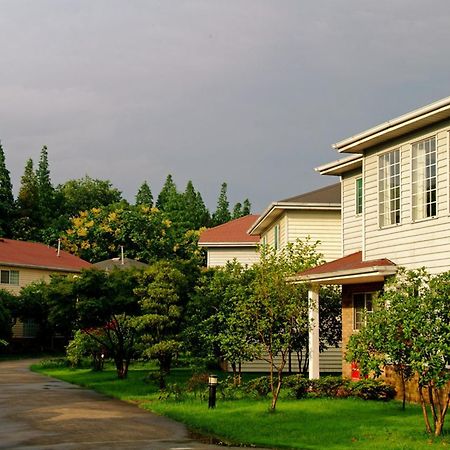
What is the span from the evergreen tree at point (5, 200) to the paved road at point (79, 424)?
48.2 metres

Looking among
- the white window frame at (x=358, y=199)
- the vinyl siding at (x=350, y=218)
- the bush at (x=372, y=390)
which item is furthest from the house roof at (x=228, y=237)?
the bush at (x=372, y=390)

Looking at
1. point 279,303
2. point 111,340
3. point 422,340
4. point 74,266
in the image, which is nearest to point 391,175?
point 279,303

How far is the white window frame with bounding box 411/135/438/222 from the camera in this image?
66.8 feet

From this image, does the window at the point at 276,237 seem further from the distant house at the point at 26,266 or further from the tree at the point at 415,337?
the distant house at the point at 26,266

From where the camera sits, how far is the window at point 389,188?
21.9 metres

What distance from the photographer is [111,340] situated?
31.7m

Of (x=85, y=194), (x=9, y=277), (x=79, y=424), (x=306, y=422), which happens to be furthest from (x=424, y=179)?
(x=85, y=194)

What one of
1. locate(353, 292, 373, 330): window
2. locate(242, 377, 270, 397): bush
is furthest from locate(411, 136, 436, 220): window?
locate(242, 377, 270, 397): bush

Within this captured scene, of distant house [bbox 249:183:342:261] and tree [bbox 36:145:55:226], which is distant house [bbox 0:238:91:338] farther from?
distant house [bbox 249:183:342:261]

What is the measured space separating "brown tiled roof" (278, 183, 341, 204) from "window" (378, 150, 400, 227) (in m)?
9.69

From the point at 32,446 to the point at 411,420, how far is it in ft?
25.9

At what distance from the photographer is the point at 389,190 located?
2225 cm

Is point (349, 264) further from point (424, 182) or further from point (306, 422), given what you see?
point (306, 422)

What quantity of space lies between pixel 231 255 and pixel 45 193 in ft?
143
